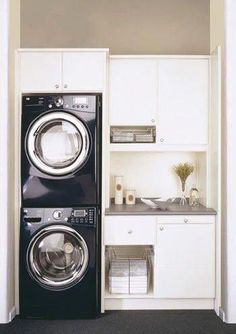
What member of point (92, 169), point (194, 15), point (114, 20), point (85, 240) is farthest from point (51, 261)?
point (194, 15)

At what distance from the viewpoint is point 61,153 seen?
140 inches

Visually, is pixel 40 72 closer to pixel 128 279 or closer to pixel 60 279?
pixel 60 279

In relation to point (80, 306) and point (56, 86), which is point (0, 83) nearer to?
point (56, 86)

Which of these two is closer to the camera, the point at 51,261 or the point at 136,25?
the point at 51,261

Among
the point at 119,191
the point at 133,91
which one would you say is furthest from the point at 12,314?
the point at 133,91

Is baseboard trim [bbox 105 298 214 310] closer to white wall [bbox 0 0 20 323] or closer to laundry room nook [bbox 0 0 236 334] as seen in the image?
laundry room nook [bbox 0 0 236 334]

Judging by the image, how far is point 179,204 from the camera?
4.15 m

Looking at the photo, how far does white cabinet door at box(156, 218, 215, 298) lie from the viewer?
3.65 meters

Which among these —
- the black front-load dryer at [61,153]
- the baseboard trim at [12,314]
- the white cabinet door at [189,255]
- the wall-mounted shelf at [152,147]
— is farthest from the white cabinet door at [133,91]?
the baseboard trim at [12,314]

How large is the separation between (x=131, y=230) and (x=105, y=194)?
0.37 meters

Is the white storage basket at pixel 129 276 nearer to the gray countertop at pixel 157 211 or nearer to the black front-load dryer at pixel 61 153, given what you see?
the gray countertop at pixel 157 211

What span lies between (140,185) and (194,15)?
1826 millimetres

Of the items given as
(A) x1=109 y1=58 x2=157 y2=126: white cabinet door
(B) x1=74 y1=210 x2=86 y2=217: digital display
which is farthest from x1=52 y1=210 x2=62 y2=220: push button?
(A) x1=109 y1=58 x2=157 y2=126: white cabinet door

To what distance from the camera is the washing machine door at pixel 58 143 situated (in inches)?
138
